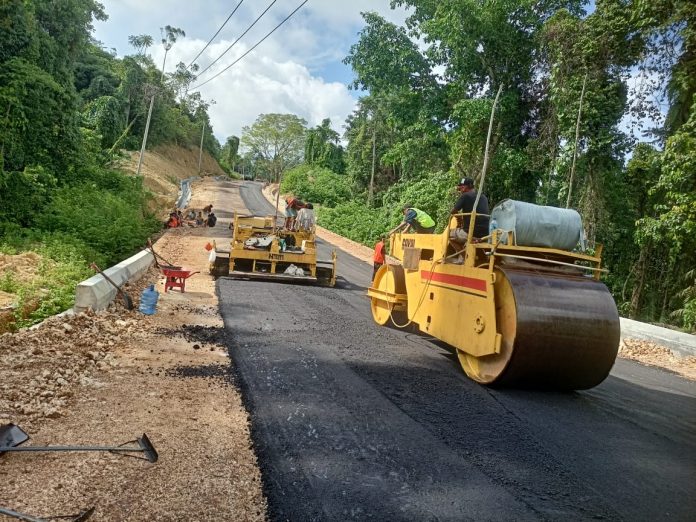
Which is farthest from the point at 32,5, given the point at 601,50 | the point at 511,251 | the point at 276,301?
the point at 511,251

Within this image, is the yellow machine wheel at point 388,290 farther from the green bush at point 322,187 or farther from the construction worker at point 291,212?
the green bush at point 322,187

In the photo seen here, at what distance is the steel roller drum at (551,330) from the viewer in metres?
5.05

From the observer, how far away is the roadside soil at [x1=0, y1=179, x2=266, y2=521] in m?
2.92

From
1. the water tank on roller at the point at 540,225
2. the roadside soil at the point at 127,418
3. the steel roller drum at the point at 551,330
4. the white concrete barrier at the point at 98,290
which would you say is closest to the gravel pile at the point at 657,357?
the steel roller drum at the point at 551,330

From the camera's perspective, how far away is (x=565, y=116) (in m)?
15.6

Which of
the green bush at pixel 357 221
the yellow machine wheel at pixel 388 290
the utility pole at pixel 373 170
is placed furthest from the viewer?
the utility pole at pixel 373 170

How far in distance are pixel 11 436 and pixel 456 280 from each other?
14.3ft

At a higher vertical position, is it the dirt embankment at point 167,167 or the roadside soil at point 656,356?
the dirt embankment at point 167,167

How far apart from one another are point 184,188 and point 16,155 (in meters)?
20.4

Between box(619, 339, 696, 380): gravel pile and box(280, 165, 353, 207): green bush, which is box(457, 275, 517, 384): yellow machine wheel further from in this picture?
box(280, 165, 353, 207): green bush

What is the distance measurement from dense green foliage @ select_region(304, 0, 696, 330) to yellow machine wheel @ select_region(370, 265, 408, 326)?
7.01 meters

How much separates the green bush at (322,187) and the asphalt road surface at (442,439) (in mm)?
36098

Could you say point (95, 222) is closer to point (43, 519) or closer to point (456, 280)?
point (456, 280)

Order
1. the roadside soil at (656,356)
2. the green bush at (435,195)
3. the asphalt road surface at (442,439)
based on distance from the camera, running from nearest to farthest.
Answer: the asphalt road surface at (442,439), the roadside soil at (656,356), the green bush at (435,195)
